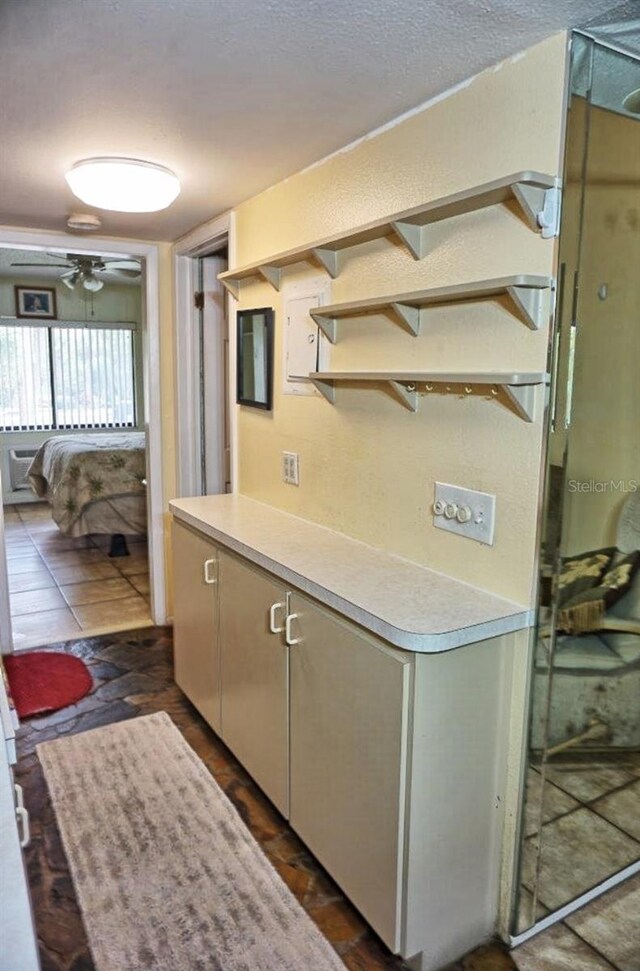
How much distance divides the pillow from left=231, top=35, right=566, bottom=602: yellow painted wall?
0.36ft

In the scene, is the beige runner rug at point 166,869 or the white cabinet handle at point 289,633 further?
the white cabinet handle at point 289,633

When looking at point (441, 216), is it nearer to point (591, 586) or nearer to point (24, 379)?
point (591, 586)

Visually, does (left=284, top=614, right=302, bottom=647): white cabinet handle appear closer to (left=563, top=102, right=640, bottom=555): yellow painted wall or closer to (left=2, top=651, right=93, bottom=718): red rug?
(left=563, top=102, right=640, bottom=555): yellow painted wall

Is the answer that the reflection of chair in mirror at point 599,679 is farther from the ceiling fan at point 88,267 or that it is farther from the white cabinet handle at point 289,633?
the ceiling fan at point 88,267

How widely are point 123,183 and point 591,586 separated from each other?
6.32 feet

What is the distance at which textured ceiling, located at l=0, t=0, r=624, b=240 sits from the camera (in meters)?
1.30

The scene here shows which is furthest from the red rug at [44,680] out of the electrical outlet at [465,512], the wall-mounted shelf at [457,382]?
the electrical outlet at [465,512]

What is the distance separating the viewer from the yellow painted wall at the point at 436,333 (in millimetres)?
1533

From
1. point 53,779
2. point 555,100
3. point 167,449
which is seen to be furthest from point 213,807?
point 555,100

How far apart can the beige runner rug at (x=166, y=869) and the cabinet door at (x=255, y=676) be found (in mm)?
188

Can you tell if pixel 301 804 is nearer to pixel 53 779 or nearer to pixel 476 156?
pixel 53 779

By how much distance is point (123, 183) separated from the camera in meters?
2.19

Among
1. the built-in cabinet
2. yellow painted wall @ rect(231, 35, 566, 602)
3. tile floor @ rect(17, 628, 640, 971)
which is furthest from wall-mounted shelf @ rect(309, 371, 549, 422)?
tile floor @ rect(17, 628, 640, 971)

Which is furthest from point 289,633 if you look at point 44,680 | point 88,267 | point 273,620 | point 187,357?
point 88,267
